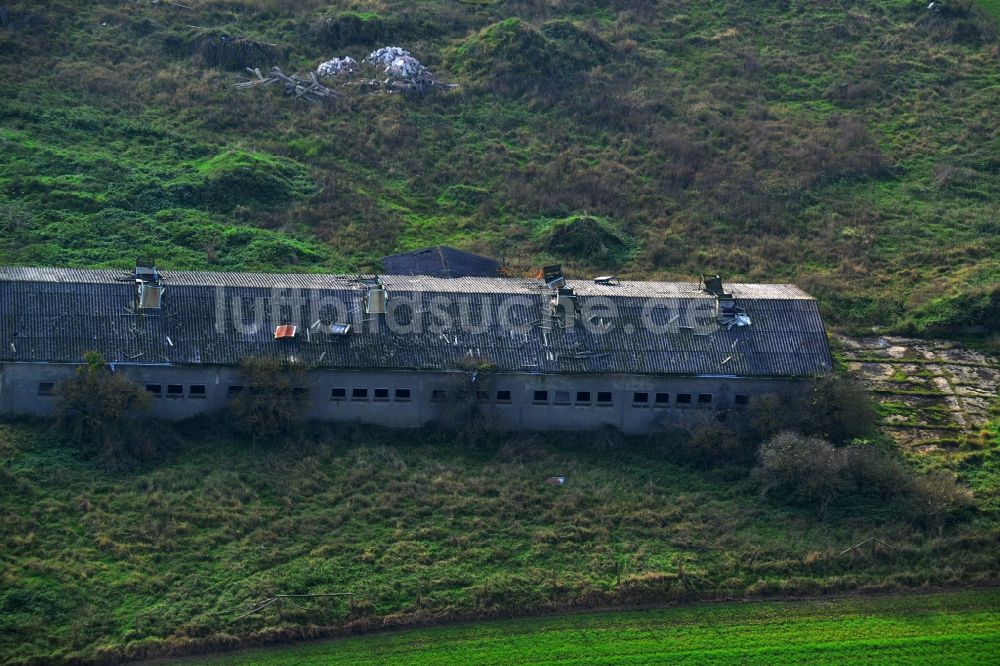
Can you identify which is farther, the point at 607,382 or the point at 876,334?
the point at 876,334

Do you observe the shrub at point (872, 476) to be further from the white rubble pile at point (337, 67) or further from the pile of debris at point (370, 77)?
the white rubble pile at point (337, 67)

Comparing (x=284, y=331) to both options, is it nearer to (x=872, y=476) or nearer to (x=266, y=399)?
(x=266, y=399)

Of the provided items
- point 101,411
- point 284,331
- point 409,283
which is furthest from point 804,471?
point 101,411

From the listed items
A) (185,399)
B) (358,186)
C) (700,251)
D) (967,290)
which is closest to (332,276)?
(185,399)

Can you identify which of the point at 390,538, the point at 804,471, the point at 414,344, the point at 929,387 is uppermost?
the point at 414,344

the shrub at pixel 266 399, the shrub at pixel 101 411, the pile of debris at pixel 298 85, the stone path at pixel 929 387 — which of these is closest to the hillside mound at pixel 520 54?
the pile of debris at pixel 298 85

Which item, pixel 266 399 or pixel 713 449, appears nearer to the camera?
pixel 266 399

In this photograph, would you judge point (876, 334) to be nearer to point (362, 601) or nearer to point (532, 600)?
point (532, 600)
